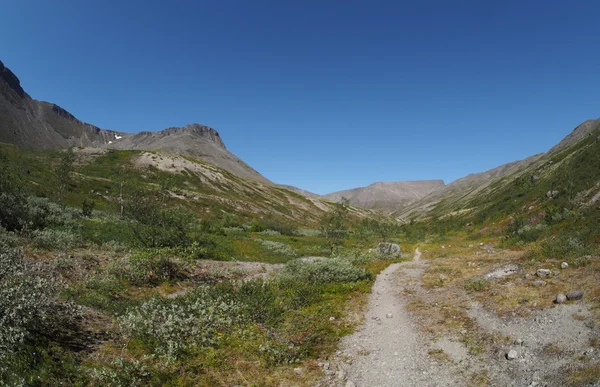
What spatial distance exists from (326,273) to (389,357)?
1106 cm

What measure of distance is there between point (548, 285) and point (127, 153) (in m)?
156

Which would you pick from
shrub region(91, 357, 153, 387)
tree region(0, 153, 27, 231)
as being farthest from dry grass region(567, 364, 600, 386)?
tree region(0, 153, 27, 231)

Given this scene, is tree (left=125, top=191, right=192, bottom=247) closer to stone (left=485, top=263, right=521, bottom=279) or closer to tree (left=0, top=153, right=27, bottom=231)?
tree (left=0, top=153, right=27, bottom=231)

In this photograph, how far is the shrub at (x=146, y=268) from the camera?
17609mm

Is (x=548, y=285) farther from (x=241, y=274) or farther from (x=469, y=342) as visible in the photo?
(x=241, y=274)

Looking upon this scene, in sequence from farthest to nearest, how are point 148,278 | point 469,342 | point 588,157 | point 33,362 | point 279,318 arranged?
point 588,157, point 148,278, point 279,318, point 469,342, point 33,362

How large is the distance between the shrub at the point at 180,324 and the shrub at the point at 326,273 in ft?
25.3

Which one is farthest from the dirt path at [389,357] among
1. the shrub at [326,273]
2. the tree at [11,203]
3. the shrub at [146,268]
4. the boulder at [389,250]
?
the boulder at [389,250]

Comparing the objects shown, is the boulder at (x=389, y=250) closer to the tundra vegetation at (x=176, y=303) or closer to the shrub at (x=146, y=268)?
the tundra vegetation at (x=176, y=303)

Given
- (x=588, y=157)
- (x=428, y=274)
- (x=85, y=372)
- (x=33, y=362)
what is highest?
(x=588, y=157)

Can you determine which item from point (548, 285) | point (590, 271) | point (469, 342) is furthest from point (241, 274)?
point (590, 271)

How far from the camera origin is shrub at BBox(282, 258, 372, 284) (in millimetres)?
21234

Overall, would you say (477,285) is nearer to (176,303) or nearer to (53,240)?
(176,303)

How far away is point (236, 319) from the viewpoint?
1297 centimetres
